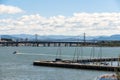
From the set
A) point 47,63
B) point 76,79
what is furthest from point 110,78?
point 47,63

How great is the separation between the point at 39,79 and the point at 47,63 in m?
19.8

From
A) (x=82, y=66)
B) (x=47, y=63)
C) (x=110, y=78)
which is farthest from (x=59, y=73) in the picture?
(x=110, y=78)

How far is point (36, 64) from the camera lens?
73375mm

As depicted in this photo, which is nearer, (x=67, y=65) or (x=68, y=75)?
(x=68, y=75)

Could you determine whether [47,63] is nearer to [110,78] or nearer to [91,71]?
[91,71]

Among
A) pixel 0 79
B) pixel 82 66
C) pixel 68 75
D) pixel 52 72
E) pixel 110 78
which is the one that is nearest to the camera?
pixel 110 78

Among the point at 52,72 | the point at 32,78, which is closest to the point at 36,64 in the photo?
the point at 52,72

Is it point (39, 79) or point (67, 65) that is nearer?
point (39, 79)

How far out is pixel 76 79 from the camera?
169 feet

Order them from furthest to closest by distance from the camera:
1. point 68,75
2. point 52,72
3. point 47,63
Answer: point 47,63 < point 52,72 < point 68,75

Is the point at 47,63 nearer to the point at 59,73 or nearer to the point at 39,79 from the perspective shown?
the point at 59,73

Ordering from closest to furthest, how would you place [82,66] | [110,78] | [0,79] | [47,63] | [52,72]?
[110,78] → [0,79] → [52,72] → [82,66] → [47,63]

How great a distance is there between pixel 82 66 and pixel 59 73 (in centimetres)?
678

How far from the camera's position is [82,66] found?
64.6 m
